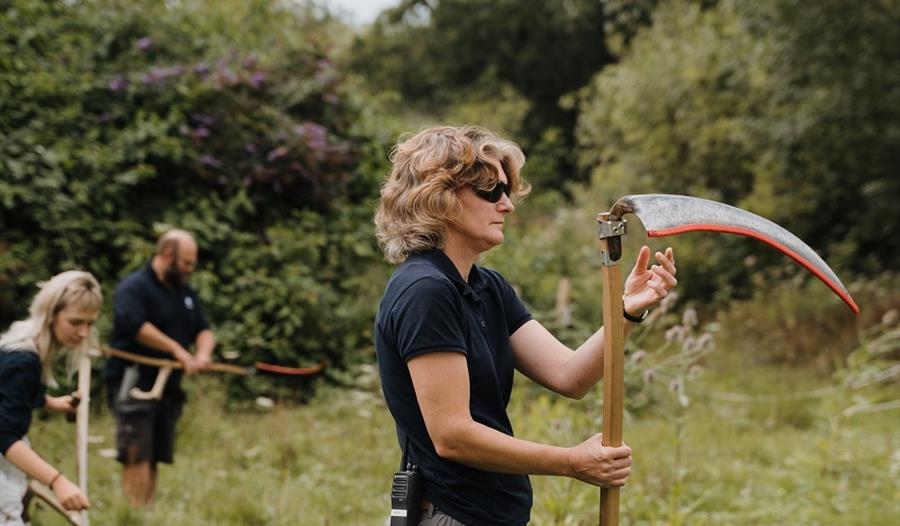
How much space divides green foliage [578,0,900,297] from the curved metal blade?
353 inches

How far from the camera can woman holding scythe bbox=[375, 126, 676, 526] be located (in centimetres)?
214

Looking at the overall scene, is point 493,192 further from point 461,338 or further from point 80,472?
point 80,472

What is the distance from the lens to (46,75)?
8.13 metres

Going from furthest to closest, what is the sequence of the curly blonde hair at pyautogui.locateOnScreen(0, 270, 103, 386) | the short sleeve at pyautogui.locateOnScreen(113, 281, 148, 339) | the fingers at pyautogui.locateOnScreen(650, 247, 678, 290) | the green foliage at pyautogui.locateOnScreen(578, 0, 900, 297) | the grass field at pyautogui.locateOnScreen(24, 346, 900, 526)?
1. the green foliage at pyautogui.locateOnScreen(578, 0, 900, 297)
2. the short sleeve at pyautogui.locateOnScreen(113, 281, 148, 339)
3. the grass field at pyautogui.locateOnScreen(24, 346, 900, 526)
4. the curly blonde hair at pyautogui.locateOnScreen(0, 270, 103, 386)
5. the fingers at pyautogui.locateOnScreen(650, 247, 678, 290)

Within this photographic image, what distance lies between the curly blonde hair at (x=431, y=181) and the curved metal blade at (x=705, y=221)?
0.36m

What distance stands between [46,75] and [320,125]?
8.90ft

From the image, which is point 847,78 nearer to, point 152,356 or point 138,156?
point 138,156

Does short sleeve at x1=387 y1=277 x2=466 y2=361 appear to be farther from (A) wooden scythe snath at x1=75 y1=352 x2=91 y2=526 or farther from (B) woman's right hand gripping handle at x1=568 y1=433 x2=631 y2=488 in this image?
(A) wooden scythe snath at x1=75 y1=352 x2=91 y2=526

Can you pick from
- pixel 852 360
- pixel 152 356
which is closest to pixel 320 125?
pixel 152 356

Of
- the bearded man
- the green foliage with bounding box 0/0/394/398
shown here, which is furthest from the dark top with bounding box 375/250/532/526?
the green foliage with bounding box 0/0/394/398

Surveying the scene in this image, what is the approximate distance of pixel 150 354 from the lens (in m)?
5.41

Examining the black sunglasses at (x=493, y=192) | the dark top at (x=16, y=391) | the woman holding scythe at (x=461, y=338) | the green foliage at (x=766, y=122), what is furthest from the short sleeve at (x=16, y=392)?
the green foliage at (x=766, y=122)

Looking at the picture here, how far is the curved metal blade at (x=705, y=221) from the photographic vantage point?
217cm

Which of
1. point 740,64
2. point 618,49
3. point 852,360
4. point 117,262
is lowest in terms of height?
point 852,360
